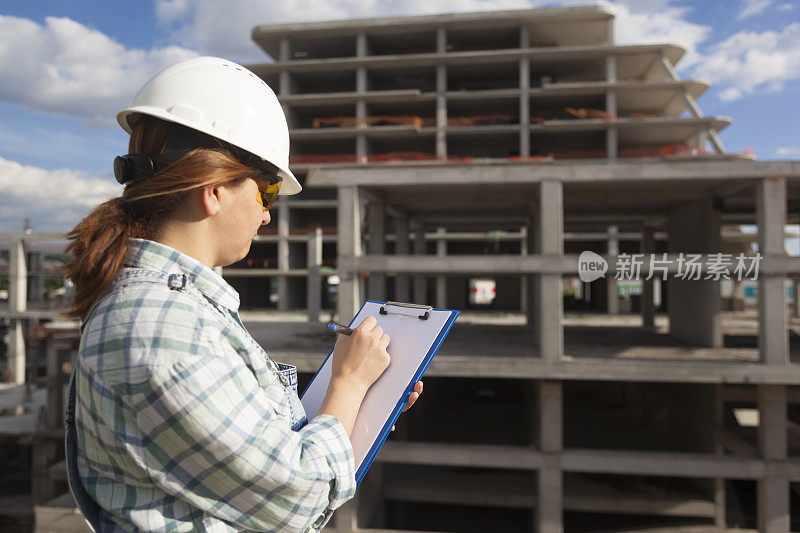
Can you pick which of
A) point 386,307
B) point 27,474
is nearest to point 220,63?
point 386,307

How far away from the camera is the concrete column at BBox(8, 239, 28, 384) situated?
2478cm

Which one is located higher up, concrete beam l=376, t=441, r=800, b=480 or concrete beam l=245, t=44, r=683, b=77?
concrete beam l=245, t=44, r=683, b=77

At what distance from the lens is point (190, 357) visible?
3.85ft

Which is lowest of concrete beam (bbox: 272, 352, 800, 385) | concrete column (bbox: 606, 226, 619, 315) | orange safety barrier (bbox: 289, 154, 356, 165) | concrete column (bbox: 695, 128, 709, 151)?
concrete beam (bbox: 272, 352, 800, 385)

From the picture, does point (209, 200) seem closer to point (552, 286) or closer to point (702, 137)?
point (552, 286)

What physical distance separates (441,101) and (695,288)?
84.7 ft

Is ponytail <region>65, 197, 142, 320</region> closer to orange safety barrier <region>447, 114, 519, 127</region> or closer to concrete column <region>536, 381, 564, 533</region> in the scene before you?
concrete column <region>536, 381, 564, 533</region>

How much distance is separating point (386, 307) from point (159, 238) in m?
0.91

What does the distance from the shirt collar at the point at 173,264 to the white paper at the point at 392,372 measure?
547 mm

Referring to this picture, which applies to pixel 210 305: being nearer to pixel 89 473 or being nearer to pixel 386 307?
pixel 89 473

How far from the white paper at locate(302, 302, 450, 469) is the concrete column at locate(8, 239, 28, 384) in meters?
28.9

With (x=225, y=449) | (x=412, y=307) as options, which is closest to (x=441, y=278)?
(x=412, y=307)

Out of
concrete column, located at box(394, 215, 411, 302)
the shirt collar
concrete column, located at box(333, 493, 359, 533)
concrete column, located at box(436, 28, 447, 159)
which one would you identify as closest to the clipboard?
the shirt collar

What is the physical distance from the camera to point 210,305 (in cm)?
139
